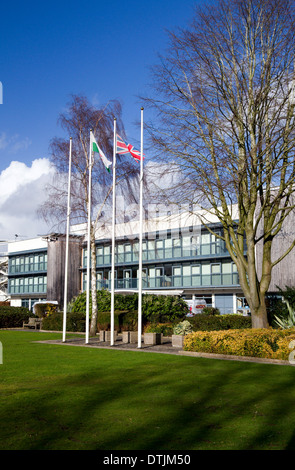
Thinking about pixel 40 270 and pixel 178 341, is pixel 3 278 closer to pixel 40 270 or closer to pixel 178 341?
pixel 40 270

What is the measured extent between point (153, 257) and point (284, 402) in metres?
36.0

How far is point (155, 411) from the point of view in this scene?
7582mm

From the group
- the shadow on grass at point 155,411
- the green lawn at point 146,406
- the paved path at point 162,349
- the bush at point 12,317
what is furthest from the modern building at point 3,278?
the shadow on grass at point 155,411

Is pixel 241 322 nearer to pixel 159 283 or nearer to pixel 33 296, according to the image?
pixel 159 283

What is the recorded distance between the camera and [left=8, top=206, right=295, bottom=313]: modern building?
3889 centimetres

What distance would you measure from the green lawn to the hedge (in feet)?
3.68

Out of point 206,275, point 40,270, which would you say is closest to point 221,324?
point 206,275

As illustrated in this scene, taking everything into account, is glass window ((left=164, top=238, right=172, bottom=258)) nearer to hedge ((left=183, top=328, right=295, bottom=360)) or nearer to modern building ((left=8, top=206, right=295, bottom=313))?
modern building ((left=8, top=206, right=295, bottom=313))

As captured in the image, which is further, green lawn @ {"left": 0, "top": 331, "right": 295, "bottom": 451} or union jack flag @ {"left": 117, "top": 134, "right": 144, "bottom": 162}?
union jack flag @ {"left": 117, "top": 134, "right": 144, "bottom": 162}

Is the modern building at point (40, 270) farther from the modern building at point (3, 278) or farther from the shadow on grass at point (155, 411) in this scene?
the shadow on grass at point (155, 411)

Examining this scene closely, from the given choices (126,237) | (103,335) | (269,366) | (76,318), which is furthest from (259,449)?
(126,237)

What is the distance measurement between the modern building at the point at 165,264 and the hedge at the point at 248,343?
56.0ft

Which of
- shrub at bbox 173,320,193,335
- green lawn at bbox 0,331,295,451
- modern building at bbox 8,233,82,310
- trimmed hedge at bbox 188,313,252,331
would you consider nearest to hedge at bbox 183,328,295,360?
green lawn at bbox 0,331,295,451
